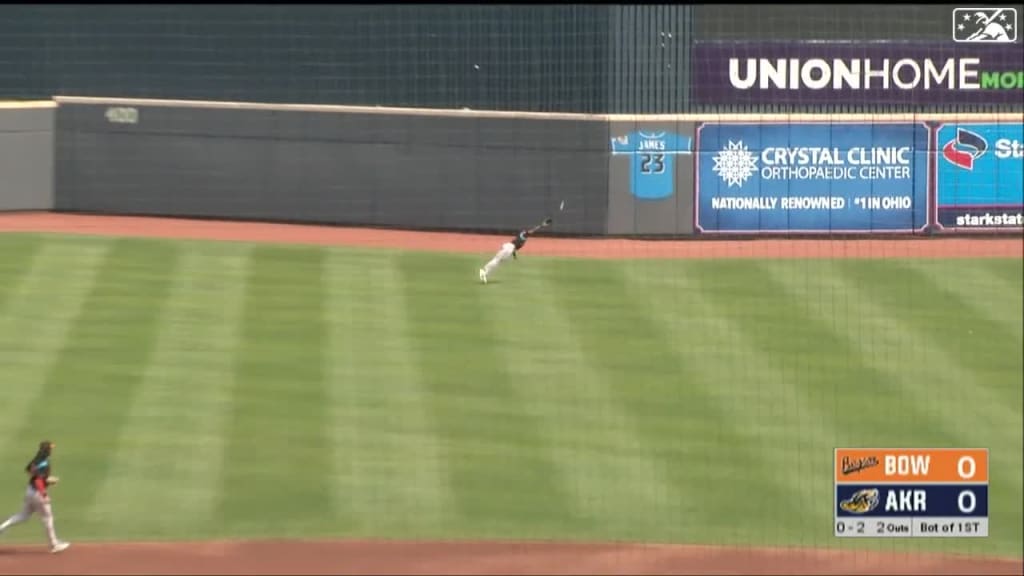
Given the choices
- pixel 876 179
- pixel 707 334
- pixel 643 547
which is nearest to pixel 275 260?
pixel 707 334

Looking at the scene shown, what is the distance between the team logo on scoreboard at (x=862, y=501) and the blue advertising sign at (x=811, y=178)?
11.9 meters

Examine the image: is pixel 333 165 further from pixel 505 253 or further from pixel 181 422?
pixel 181 422

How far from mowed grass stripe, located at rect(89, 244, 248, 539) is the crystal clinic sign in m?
8.06

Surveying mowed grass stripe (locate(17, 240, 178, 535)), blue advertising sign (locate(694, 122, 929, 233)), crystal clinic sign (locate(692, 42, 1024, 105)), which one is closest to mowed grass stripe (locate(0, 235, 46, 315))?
mowed grass stripe (locate(17, 240, 178, 535))

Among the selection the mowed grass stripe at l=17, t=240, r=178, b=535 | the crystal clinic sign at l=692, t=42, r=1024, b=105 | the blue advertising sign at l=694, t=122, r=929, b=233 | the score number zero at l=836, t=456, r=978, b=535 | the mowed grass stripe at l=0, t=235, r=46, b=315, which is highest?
the crystal clinic sign at l=692, t=42, r=1024, b=105

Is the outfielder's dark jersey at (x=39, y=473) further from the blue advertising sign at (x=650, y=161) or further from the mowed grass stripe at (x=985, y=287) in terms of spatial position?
the blue advertising sign at (x=650, y=161)

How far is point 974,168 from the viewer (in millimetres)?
28469

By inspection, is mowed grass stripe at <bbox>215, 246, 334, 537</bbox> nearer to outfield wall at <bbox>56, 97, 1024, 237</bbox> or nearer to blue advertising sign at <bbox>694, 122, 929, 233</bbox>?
outfield wall at <bbox>56, 97, 1024, 237</bbox>

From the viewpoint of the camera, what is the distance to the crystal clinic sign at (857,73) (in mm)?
28328

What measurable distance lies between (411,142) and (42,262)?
5.90m

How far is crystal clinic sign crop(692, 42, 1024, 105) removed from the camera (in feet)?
92.9

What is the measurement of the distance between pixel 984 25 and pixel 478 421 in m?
13.4

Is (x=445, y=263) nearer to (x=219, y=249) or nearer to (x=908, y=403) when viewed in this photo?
(x=219, y=249)

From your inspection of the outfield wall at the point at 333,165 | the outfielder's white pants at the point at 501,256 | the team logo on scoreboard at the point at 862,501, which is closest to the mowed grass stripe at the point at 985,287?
the outfield wall at the point at 333,165
